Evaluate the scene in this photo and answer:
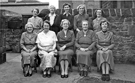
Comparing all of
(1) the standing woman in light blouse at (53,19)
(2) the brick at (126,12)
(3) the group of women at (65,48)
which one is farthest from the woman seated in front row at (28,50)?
(2) the brick at (126,12)

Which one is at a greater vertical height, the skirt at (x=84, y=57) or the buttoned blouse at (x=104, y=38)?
the buttoned blouse at (x=104, y=38)

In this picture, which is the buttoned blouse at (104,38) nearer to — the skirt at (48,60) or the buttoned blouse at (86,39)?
the buttoned blouse at (86,39)

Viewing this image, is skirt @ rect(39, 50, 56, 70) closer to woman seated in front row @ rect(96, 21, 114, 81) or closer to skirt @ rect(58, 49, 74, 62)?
skirt @ rect(58, 49, 74, 62)

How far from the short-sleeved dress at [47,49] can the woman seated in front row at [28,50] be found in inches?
6.7

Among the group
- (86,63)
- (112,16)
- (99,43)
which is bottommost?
(86,63)

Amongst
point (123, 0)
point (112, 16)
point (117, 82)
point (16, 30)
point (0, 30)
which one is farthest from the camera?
point (123, 0)

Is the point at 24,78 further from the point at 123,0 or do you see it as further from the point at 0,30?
the point at 123,0

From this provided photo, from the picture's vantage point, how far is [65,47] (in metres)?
4.28

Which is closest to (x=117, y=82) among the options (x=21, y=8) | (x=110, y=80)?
(x=110, y=80)

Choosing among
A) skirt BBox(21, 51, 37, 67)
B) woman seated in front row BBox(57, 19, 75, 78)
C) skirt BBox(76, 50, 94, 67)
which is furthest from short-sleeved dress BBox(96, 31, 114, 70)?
skirt BBox(21, 51, 37, 67)

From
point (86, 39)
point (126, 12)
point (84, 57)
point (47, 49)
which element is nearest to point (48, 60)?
point (47, 49)

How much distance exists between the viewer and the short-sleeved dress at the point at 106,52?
4027 millimetres

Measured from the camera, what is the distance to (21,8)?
10.2m

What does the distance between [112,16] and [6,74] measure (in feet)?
12.3
